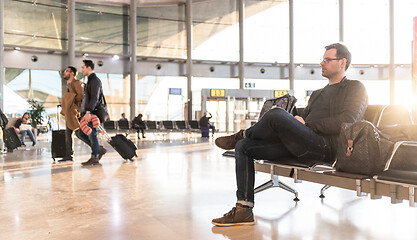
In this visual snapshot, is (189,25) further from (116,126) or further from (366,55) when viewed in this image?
(366,55)

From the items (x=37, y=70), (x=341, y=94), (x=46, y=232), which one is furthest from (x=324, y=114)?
(x=37, y=70)

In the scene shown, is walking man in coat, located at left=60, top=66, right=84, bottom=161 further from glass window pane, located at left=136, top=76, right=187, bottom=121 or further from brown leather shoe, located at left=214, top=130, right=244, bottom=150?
glass window pane, located at left=136, top=76, right=187, bottom=121

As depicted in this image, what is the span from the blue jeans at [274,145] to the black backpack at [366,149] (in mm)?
330

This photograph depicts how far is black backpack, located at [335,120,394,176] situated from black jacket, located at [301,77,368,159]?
339mm

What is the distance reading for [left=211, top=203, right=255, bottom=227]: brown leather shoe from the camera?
267cm

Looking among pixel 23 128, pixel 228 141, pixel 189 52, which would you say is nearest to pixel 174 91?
pixel 189 52

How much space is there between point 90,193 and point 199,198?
1120 millimetres

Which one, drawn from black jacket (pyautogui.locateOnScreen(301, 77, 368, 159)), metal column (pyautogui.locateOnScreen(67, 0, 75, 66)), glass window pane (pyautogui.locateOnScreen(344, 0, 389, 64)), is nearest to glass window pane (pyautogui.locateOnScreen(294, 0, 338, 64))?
glass window pane (pyautogui.locateOnScreen(344, 0, 389, 64))

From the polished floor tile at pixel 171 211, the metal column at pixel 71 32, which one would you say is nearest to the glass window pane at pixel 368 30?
the metal column at pixel 71 32

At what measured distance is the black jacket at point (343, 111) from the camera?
2.58 meters

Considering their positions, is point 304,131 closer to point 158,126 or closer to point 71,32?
point 158,126

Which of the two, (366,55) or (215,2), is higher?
(215,2)

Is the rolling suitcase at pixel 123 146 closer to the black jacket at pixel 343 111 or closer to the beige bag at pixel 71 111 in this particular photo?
the beige bag at pixel 71 111

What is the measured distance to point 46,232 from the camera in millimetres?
2539
